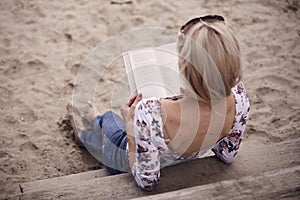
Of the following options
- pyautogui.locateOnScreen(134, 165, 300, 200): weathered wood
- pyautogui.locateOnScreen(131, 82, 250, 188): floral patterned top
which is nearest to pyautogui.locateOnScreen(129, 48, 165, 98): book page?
pyautogui.locateOnScreen(131, 82, 250, 188): floral patterned top

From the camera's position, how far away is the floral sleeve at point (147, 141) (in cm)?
167

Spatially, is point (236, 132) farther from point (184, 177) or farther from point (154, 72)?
point (154, 72)

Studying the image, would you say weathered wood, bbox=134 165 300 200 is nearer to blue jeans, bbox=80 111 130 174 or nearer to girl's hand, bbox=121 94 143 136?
girl's hand, bbox=121 94 143 136

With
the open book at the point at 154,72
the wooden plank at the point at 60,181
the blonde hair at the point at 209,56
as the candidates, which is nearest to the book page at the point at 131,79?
the open book at the point at 154,72

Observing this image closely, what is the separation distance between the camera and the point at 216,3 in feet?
11.2

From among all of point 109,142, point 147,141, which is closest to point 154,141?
point 147,141

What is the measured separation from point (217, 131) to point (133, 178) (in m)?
0.38

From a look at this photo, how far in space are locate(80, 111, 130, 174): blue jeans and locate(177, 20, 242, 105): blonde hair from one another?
1.96ft

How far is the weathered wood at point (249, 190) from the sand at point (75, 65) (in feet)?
3.02

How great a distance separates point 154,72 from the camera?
7.30ft

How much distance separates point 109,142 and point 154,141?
49cm

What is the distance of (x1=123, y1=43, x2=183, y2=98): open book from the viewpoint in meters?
2.16

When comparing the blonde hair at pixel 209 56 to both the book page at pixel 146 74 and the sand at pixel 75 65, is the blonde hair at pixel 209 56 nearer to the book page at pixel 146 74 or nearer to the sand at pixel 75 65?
the book page at pixel 146 74

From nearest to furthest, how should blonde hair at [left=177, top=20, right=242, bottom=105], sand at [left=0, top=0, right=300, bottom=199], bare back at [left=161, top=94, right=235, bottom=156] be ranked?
blonde hair at [left=177, top=20, right=242, bottom=105] < bare back at [left=161, top=94, right=235, bottom=156] < sand at [left=0, top=0, right=300, bottom=199]
